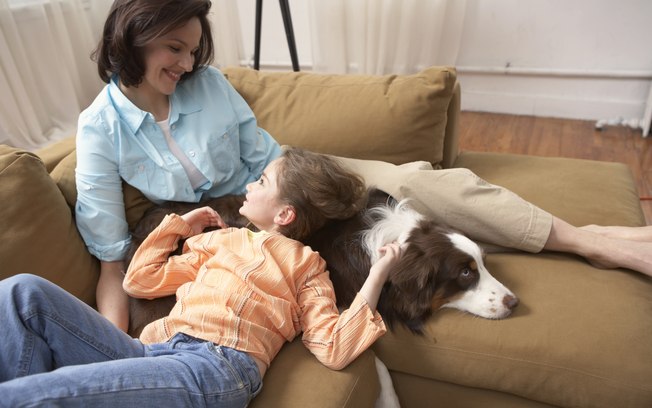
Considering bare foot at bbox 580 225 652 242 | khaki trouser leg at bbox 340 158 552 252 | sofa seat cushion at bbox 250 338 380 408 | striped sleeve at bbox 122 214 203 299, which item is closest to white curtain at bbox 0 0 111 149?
striped sleeve at bbox 122 214 203 299

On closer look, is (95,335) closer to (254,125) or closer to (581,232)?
(254,125)

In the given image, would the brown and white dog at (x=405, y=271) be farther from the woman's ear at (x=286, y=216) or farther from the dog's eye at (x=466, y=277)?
the woman's ear at (x=286, y=216)

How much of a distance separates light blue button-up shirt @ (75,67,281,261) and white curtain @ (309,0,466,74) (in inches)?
72.8

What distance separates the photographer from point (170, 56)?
4.51 ft

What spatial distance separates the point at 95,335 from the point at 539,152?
103 inches

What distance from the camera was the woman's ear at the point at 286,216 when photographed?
1264mm

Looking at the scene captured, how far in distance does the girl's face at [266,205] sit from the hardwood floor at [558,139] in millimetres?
1993

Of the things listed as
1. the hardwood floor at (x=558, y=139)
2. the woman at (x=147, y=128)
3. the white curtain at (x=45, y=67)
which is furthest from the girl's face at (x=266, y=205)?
the hardwood floor at (x=558, y=139)

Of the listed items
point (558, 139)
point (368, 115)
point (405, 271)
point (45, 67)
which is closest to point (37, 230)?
point (405, 271)

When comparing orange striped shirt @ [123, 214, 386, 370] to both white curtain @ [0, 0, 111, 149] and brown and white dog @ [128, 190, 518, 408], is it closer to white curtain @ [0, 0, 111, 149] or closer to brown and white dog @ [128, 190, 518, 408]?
brown and white dog @ [128, 190, 518, 408]

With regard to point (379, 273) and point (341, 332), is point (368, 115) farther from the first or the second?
point (341, 332)

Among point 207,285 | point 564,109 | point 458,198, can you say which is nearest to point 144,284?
point 207,285

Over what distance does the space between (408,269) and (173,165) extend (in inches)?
30.4

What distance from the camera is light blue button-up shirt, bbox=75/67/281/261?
4.49 feet
